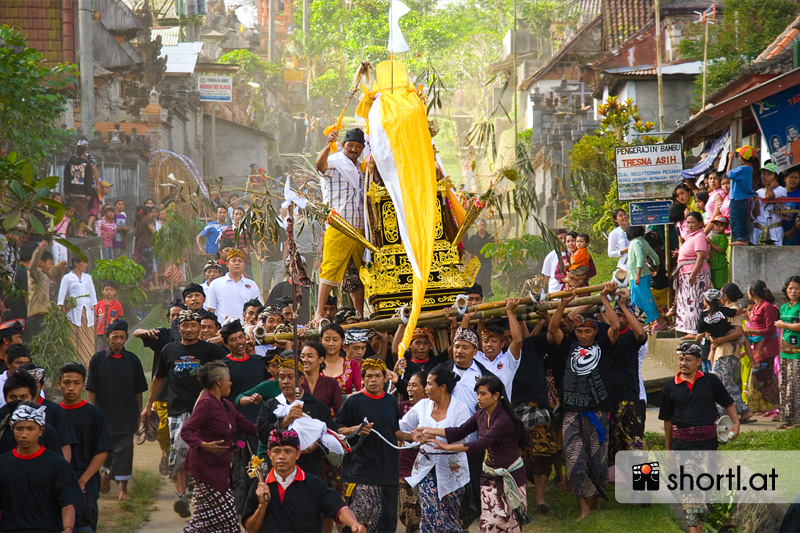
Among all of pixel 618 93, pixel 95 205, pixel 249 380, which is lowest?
pixel 249 380

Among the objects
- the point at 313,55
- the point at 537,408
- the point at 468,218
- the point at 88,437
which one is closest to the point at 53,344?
the point at 88,437

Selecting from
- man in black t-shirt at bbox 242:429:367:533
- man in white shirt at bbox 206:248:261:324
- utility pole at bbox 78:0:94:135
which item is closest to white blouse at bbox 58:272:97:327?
man in white shirt at bbox 206:248:261:324

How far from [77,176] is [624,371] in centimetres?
1389

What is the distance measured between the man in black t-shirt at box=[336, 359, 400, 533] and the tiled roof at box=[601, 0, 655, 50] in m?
27.1

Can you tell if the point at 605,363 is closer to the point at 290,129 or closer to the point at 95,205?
the point at 95,205

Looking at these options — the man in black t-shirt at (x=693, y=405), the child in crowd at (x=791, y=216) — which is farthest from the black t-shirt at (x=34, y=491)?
the child in crowd at (x=791, y=216)

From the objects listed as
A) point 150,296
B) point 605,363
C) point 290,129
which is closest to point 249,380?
point 605,363

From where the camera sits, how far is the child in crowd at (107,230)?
19891 mm

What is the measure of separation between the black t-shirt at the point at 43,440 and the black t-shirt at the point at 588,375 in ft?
13.0

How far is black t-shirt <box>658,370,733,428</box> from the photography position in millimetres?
7902

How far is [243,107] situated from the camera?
39625 millimetres

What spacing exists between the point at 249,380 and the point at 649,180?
316 inches

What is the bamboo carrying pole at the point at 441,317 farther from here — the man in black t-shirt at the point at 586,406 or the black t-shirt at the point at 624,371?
the black t-shirt at the point at 624,371

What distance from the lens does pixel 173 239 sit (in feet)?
63.8
